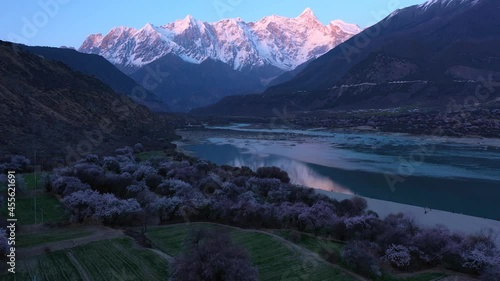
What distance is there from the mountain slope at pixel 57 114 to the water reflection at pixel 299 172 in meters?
14.3

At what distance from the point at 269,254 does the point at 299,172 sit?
26.4 m

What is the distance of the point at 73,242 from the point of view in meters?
19.1

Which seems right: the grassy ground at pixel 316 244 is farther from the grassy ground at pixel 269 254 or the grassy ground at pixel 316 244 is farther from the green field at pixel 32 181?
the green field at pixel 32 181

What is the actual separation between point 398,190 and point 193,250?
25.6 meters

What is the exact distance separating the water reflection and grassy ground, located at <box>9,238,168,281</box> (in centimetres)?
2062

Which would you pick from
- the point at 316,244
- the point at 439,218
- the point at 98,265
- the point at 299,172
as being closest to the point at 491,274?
the point at 316,244

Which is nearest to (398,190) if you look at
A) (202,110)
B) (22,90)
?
(22,90)

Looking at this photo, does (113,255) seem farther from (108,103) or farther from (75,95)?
(108,103)

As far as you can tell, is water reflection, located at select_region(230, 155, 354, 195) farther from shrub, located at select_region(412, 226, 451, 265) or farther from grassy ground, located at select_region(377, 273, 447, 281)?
grassy ground, located at select_region(377, 273, 447, 281)

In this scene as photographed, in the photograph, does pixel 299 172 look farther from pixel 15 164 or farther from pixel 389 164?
pixel 15 164

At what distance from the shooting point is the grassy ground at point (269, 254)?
17.1 metres

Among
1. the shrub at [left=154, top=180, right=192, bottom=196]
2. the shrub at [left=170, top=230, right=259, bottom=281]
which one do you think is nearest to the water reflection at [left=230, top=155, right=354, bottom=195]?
the shrub at [left=154, top=180, right=192, bottom=196]

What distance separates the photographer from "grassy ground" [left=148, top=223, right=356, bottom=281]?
1706 centimetres

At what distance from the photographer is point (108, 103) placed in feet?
247
